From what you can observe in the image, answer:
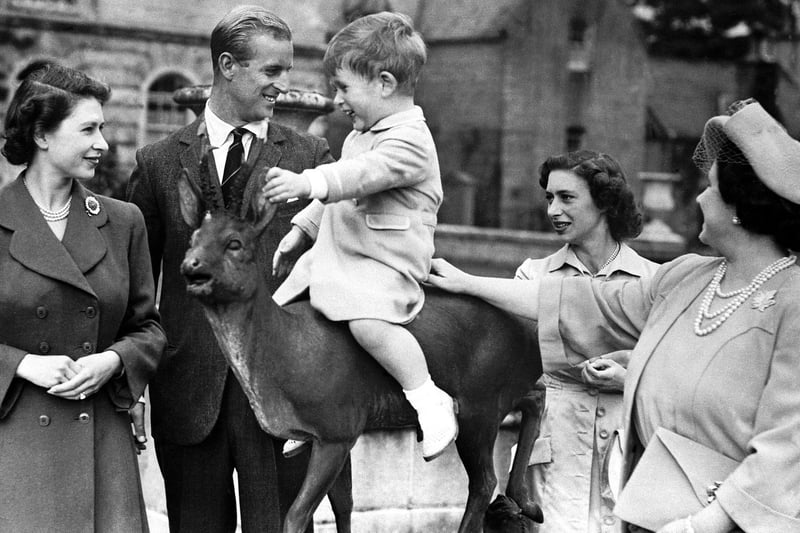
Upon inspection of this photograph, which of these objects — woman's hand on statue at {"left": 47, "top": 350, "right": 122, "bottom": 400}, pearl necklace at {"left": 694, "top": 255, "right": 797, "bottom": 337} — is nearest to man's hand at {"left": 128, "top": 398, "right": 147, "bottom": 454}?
woman's hand on statue at {"left": 47, "top": 350, "right": 122, "bottom": 400}

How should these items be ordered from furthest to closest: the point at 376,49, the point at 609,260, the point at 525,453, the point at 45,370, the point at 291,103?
the point at 291,103
the point at 609,260
the point at 525,453
the point at 45,370
the point at 376,49

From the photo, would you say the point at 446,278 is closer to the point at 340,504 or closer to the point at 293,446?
the point at 293,446

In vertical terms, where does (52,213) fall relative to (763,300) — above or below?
above

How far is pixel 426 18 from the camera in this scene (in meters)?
40.2

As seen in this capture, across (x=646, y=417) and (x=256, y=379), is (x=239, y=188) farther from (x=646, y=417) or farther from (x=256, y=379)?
(x=646, y=417)

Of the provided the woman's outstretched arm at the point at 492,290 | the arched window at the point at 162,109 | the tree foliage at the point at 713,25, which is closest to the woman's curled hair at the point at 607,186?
the woman's outstretched arm at the point at 492,290

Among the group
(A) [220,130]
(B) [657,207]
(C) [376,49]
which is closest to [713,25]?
(B) [657,207]

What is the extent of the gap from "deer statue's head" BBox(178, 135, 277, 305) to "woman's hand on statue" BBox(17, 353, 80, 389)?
0.69 metres

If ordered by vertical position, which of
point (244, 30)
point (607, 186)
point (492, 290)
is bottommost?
point (492, 290)

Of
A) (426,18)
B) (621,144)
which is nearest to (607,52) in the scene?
(621,144)

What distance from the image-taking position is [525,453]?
15.8 feet

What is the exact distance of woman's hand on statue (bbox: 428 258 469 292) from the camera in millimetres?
4348

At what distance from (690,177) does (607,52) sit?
506 cm

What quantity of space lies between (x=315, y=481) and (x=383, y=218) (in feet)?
2.85
